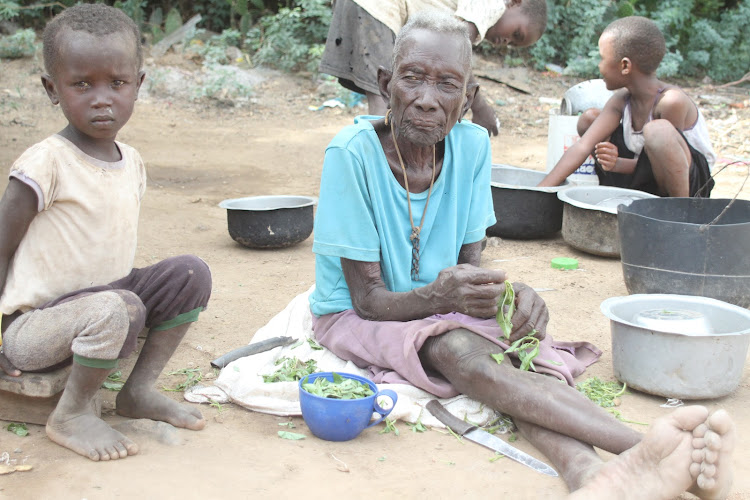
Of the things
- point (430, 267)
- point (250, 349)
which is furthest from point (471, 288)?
point (250, 349)

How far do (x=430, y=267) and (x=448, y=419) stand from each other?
59 cm

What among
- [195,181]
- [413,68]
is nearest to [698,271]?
[413,68]

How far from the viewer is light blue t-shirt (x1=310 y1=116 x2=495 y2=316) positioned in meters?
2.66

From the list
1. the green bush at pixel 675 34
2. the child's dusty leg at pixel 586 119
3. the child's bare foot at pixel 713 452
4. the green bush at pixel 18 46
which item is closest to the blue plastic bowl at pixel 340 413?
the child's bare foot at pixel 713 452

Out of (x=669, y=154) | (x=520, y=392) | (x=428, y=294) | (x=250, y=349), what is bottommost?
(x=250, y=349)

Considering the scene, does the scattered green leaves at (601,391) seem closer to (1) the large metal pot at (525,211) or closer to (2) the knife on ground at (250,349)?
(2) the knife on ground at (250,349)

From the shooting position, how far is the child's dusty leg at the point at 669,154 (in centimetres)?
455

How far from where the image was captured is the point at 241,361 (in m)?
2.91

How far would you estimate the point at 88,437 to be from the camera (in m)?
2.27

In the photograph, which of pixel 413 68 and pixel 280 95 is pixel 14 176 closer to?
pixel 413 68

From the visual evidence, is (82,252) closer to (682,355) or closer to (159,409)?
(159,409)

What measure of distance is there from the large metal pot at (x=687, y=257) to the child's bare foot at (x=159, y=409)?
7.47 feet

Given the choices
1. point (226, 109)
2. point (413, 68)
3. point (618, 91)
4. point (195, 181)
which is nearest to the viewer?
point (413, 68)

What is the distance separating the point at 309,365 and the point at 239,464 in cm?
67
